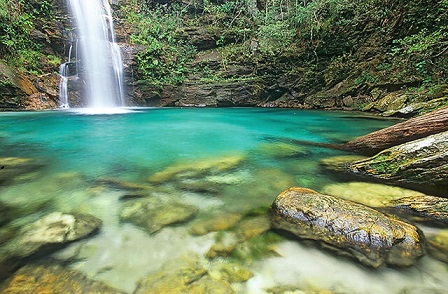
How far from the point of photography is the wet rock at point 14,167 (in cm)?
364

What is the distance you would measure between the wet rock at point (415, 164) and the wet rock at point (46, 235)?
3753mm

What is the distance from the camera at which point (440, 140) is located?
300 cm

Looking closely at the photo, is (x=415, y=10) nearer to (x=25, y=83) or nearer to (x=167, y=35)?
(x=167, y=35)

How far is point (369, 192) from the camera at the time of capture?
301cm

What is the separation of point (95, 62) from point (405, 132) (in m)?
19.1

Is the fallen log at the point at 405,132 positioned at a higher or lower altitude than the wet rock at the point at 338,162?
higher

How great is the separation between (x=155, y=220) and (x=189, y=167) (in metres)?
1.85

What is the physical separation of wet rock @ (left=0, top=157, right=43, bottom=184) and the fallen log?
6134mm

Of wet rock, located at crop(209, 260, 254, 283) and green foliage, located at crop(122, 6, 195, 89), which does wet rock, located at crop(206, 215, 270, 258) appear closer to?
wet rock, located at crop(209, 260, 254, 283)

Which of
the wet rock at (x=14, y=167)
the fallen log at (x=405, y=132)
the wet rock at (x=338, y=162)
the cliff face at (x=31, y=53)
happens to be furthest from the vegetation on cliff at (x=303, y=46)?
the wet rock at (x=14, y=167)

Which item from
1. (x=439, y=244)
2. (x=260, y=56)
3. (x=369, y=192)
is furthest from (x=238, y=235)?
(x=260, y=56)

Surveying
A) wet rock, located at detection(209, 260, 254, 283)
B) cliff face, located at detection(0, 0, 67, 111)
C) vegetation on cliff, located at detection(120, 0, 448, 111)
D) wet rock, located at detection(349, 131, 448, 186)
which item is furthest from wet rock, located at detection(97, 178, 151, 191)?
cliff face, located at detection(0, 0, 67, 111)

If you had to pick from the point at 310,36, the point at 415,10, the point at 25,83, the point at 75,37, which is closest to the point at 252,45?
the point at 310,36

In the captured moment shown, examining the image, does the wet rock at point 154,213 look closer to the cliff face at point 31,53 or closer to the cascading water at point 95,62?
the cliff face at point 31,53
